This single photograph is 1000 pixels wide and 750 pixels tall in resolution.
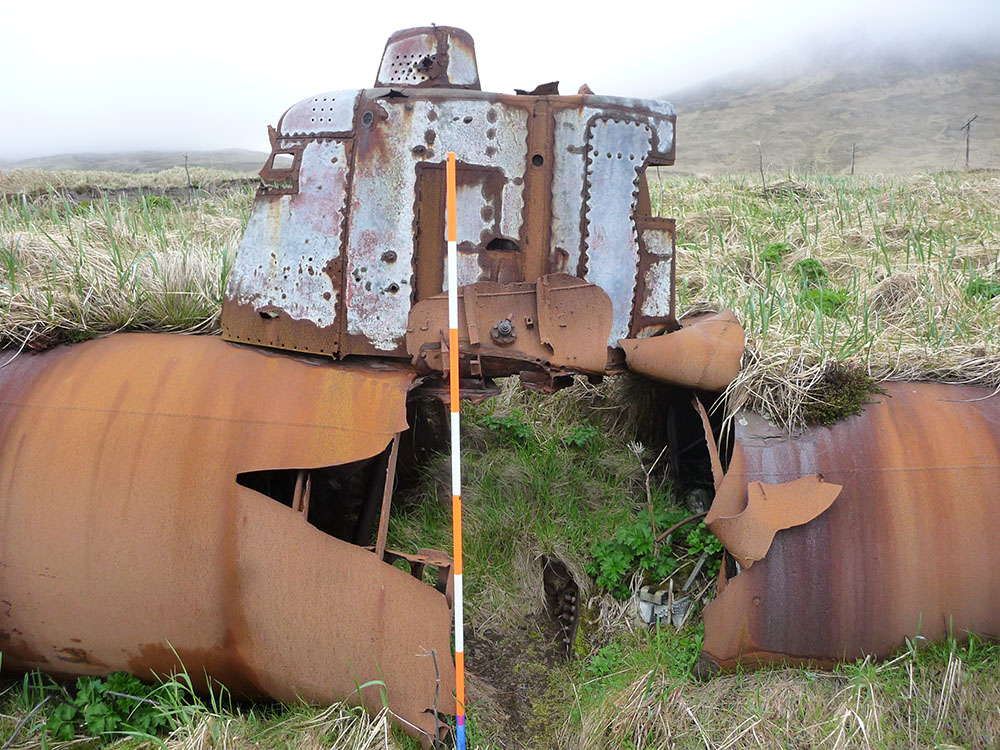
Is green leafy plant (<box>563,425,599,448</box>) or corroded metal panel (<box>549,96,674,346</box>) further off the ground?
corroded metal panel (<box>549,96,674,346</box>)

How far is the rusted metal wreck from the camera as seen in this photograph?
2340 mm

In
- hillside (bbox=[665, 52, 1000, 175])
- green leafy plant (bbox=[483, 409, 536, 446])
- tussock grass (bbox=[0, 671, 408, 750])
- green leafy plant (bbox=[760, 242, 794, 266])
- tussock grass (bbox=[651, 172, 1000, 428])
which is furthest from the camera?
hillside (bbox=[665, 52, 1000, 175])

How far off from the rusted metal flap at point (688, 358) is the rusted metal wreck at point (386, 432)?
0.04ft

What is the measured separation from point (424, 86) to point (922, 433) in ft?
7.23

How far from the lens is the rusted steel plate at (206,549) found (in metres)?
2.29

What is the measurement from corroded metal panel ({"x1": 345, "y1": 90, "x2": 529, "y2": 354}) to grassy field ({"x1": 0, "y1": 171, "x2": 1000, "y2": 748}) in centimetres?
88

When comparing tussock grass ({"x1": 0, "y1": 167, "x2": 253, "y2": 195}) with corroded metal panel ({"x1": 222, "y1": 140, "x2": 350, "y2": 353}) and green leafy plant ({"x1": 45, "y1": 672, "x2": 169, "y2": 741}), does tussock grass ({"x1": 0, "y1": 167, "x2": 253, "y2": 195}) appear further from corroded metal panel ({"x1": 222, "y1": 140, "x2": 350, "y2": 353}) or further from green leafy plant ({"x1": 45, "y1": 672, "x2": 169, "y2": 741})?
green leafy plant ({"x1": 45, "y1": 672, "x2": 169, "y2": 741})

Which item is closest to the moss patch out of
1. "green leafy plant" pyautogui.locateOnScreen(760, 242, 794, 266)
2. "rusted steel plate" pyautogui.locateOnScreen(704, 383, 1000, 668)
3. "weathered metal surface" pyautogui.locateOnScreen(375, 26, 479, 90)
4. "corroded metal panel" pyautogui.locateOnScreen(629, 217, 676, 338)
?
"rusted steel plate" pyautogui.locateOnScreen(704, 383, 1000, 668)

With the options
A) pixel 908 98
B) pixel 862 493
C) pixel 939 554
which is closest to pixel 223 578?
pixel 862 493

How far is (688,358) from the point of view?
8.82 feet

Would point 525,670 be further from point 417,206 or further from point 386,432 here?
point 417,206

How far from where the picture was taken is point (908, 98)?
3769cm

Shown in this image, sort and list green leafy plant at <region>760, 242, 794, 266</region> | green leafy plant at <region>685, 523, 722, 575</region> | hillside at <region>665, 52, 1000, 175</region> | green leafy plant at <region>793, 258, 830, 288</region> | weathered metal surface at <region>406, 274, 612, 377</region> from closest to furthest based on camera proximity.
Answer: weathered metal surface at <region>406, 274, 612, 377</region> < green leafy plant at <region>685, 523, 722, 575</region> < green leafy plant at <region>793, 258, 830, 288</region> < green leafy plant at <region>760, 242, 794, 266</region> < hillside at <region>665, 52, 1000, 175</region>

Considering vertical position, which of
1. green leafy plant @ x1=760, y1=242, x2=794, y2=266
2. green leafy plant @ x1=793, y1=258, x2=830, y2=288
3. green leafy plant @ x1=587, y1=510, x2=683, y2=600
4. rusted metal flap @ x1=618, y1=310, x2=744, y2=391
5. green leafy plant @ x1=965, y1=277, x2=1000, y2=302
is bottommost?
green leafy plant @ x1=587, y1=510, x2=683, y2=600
